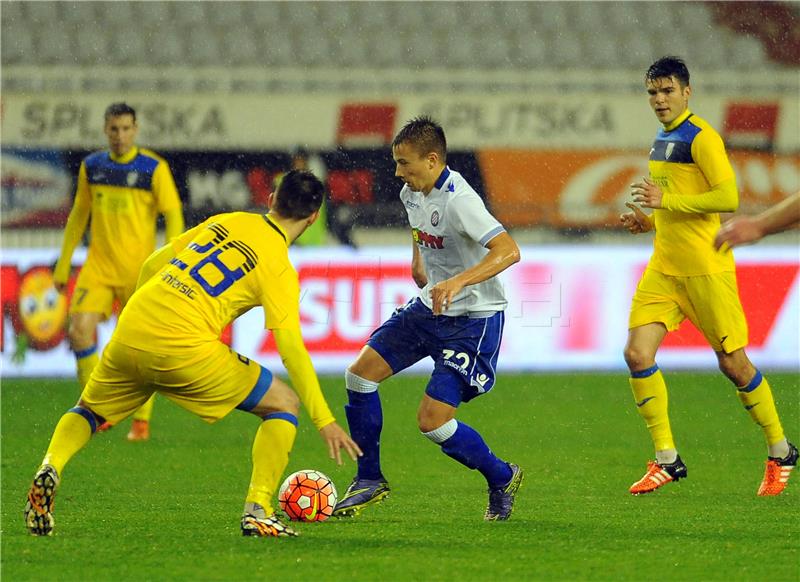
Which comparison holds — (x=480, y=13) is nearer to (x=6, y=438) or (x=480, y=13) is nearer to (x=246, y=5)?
(x=246, y=5)

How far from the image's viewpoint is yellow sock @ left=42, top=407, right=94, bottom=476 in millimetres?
5598

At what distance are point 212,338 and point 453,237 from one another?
123cm

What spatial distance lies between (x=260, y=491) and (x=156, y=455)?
118 inches

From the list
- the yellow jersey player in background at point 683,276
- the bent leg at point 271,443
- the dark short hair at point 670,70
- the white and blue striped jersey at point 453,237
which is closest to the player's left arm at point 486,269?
the white and blue striped jersey at point 453,237

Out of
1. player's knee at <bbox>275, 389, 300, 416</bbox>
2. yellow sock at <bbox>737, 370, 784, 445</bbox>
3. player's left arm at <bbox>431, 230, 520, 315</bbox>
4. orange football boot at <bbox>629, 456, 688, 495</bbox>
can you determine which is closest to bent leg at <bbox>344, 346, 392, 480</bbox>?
player's left arm at <bbox>431, 230, 520, 315</bbox>

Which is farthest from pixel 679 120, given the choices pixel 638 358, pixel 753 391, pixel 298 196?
pixel 298 196

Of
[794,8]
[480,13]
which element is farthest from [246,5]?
[794,8]

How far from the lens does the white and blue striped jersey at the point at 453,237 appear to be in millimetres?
6062

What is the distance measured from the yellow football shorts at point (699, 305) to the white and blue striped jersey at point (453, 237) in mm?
1229

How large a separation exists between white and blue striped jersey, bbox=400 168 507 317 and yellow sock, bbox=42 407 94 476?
5.10 feet

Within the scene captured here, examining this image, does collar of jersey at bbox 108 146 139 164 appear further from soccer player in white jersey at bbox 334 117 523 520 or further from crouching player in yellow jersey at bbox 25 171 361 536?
crouching player in yellow jersey at bbox 25 171 361 536

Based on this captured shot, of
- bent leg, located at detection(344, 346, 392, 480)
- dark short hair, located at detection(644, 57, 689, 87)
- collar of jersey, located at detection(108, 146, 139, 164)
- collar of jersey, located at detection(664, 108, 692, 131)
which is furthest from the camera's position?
collar of jersey, located at detection(108, 146, 139, 164)

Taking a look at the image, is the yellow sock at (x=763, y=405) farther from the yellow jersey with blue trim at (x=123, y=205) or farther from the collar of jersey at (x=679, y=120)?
the yellow jersey with blue trim at (x=123, y=205)

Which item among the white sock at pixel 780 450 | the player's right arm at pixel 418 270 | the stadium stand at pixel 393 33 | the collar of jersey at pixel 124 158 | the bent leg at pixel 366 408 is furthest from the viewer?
the stadium stand at pixel 393 33
